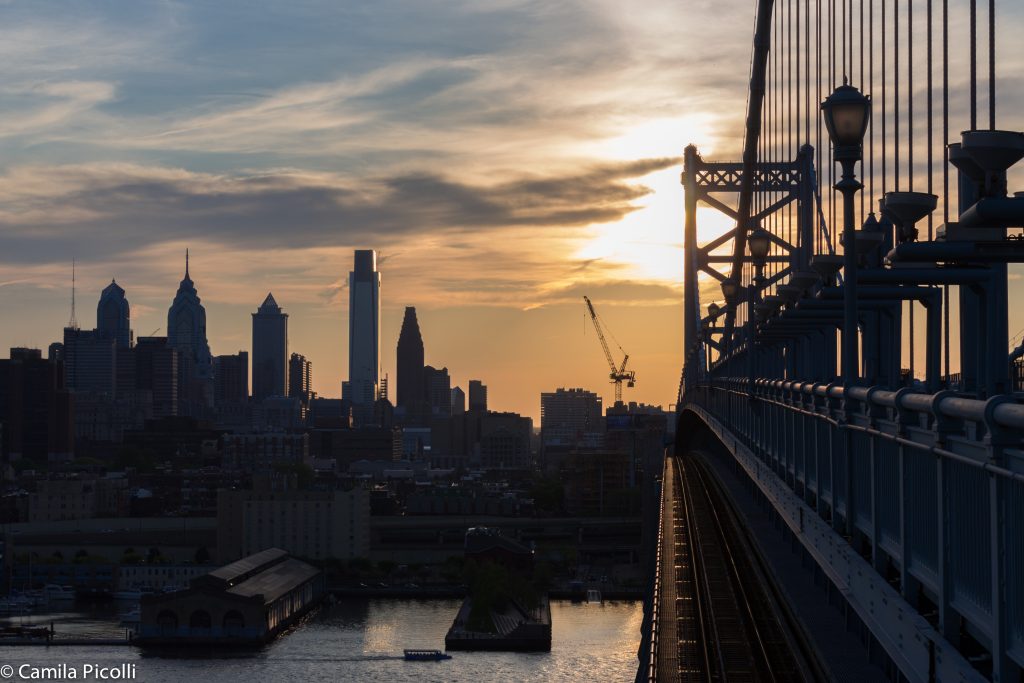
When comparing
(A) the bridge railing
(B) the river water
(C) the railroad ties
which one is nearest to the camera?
(A) the bridge railing

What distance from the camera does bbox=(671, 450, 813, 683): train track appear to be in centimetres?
1561

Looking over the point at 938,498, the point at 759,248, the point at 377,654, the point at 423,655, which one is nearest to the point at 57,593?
the point at 377,654

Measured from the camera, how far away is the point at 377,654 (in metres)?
72.1

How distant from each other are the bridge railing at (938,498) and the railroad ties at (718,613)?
3.70 metres

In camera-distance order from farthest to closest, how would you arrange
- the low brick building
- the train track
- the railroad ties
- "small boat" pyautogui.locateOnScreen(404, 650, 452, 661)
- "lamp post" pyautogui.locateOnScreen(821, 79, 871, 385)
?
the low brick building, "small boat" pyautogui.locateOnScreen(404, 650, 452, 661), the railroad ties, the train track, "lamp post" pyautogui.locateOnScreen(821, 79, 871, 385)

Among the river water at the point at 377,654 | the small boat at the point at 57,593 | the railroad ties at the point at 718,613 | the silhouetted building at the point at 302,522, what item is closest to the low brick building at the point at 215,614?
the river water at the point at 377,654

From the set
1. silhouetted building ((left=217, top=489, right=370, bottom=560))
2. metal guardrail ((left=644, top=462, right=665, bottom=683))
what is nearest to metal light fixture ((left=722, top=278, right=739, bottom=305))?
→ metal guardrail ((left=644, top=462, right=665, bottom=683))

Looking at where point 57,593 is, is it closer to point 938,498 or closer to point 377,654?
point 377,654

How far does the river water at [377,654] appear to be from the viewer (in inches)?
2601

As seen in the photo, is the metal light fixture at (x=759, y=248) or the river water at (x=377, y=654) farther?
the river water at (x=377, y=654)

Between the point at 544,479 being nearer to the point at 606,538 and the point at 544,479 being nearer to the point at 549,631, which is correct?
the point at 606,538

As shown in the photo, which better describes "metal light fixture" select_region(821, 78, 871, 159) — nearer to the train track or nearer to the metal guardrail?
the train track

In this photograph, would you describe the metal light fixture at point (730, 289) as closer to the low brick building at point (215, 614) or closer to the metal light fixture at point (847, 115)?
the metal light fixture at point (847, 115)

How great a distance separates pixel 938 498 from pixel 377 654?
6670 cm
